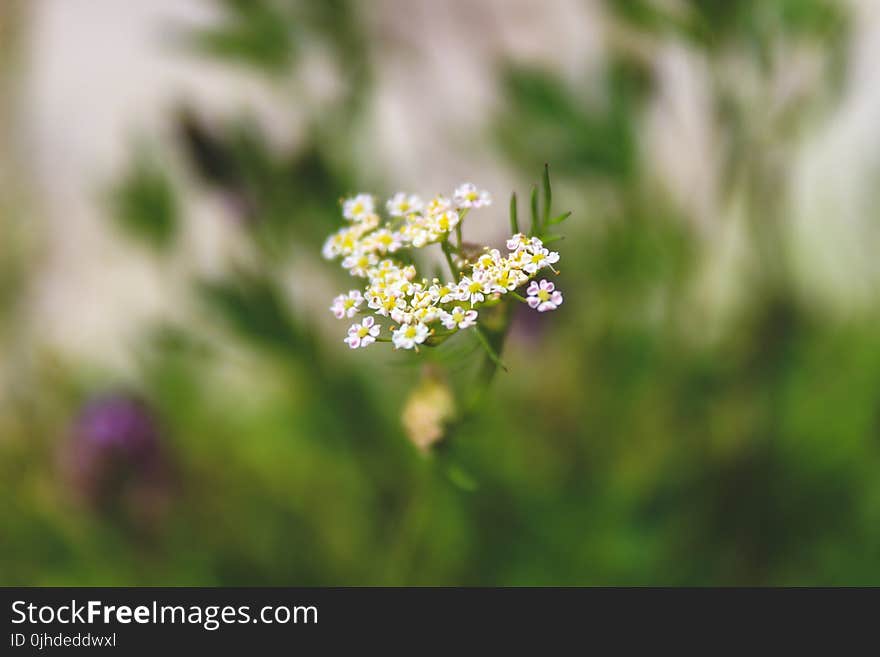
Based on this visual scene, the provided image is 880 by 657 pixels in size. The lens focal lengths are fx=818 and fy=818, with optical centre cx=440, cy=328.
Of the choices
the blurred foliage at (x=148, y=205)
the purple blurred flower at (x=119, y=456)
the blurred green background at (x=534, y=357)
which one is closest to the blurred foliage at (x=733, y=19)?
the blurred green background at (x=534, y=357)

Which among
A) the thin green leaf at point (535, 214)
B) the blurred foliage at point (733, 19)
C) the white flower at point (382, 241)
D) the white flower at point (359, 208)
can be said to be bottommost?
the thin green leaf at point (535, 214)

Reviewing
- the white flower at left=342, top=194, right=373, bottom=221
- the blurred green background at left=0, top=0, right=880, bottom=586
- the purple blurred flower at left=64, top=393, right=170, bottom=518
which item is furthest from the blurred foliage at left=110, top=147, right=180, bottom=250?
the white flower at left=342, top=194, right=373, bottom=221

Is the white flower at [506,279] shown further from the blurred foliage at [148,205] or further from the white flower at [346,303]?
the blurred foliage at [148,205]

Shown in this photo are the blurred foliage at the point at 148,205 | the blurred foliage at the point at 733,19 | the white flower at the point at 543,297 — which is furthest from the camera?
the blurred foliage at the point at 148,205

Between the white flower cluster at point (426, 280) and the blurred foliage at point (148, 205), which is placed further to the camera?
the blurred foliage at point (148, 205)

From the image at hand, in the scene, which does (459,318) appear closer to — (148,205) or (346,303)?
(346,303)

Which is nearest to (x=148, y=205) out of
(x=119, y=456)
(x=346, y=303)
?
(x=119, y=456)
